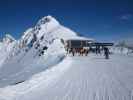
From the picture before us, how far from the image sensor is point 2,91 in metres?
8.69

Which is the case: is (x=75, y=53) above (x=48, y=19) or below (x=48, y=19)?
below

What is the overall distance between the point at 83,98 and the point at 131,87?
10.1ft

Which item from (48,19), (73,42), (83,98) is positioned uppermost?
(48,19)

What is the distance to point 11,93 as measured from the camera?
8672 millimetres

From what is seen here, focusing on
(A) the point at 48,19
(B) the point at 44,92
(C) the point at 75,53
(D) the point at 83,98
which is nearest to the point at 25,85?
(B) the point at 44,92

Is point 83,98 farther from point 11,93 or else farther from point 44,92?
point 11,93

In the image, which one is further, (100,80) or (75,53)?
(75,53)

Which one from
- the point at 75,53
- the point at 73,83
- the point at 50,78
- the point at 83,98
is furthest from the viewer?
the point at 75,53

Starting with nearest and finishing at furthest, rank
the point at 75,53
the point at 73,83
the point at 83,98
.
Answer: the point at 83,98, the point at 73,83, the point at 75,53

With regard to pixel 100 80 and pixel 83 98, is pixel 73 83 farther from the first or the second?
pixel 83 98

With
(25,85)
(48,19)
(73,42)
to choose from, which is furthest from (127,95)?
(48,19)

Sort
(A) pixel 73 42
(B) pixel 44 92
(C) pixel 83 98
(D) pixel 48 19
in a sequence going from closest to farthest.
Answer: (C) pixel 83 98, (B) pixel 44 92, (A) pixel 73 42, (D) pixel 48 19

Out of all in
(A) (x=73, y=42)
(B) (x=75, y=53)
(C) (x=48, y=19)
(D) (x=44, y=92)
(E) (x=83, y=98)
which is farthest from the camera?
(C) (x=48, y=19)

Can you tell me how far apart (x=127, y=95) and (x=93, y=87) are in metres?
2.06
